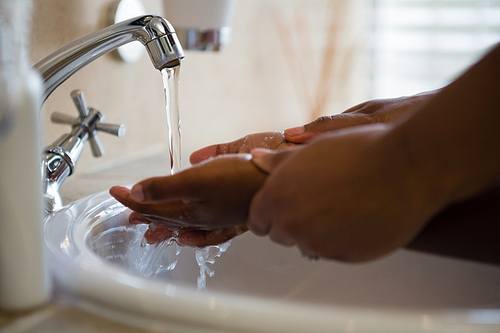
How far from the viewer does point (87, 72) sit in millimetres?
702

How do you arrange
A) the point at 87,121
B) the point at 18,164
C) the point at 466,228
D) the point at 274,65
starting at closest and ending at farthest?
the point at 18,164 → the point at 466,228 → the point at 87,121 → the point at 274,65

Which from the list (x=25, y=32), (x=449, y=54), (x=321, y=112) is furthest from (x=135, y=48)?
(x=449, y=54)

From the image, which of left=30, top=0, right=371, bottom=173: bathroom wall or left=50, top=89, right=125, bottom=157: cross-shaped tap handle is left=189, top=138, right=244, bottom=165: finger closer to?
left=50, top=89, right=125, bottom=157: cross-shaped tap handle

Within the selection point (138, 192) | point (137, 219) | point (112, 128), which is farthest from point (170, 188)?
point (112, 128)

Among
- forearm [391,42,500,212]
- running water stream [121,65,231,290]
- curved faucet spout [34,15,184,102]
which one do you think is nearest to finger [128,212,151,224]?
running water stream [121,65,231,290]

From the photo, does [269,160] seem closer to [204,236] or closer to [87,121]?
[204,236]

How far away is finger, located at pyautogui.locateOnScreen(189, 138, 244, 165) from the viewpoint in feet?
1.57

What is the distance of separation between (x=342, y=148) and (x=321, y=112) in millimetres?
1622

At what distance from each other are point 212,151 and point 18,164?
0.29 meters

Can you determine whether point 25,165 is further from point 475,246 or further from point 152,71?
point 152,71

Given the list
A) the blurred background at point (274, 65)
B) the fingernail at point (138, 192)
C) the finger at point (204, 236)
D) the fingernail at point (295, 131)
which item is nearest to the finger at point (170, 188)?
the fingernail at point (138, 192)

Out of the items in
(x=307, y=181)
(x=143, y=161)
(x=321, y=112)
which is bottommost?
(x=321, y=112)

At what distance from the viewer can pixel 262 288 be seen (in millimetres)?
465

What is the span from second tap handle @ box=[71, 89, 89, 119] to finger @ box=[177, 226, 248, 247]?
206 mm
